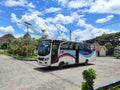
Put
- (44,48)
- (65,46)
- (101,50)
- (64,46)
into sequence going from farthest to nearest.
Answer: (101,50) → (65,46) → (64,46) → (44,48)

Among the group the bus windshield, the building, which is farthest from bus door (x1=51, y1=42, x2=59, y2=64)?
the building

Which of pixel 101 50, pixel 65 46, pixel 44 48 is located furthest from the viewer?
pixel 101 50

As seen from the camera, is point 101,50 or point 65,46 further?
point 101,50

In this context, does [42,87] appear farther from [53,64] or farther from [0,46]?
[0,46]

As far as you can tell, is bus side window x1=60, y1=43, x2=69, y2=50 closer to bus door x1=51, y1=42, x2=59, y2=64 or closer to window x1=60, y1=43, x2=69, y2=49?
window x1=60, y1=43, x2=69, y2=49

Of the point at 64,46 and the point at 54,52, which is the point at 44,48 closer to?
the point at 54,52

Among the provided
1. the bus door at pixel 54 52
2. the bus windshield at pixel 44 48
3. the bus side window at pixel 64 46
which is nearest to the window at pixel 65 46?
the bus side window at pixel 64 46

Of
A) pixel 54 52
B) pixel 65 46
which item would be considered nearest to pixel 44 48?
pixel 54 52

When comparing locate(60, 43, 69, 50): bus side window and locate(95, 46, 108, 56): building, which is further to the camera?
locate(95, 46, 108, 56): building

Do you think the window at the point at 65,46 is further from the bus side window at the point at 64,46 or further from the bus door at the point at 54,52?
the bus door at the point at 54,52

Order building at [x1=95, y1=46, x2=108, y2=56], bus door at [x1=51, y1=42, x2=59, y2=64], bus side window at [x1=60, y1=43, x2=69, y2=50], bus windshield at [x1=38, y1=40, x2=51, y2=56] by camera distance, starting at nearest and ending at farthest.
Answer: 1. bus windshield at [x1=38, y1=40, x2=51, y2=56]
2. bus door at [x1=51, y1=42, x2=59, y2=64]
3. bus side window at [x1=60, y1=43, x2=69, y2=50]
4. building at [x1=95, y1=46, x2=108, y2=56]

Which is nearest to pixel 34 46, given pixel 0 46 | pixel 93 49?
pixel 93 49

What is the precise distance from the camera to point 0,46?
98875 mm

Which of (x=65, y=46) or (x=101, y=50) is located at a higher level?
(x=65, y=46)
